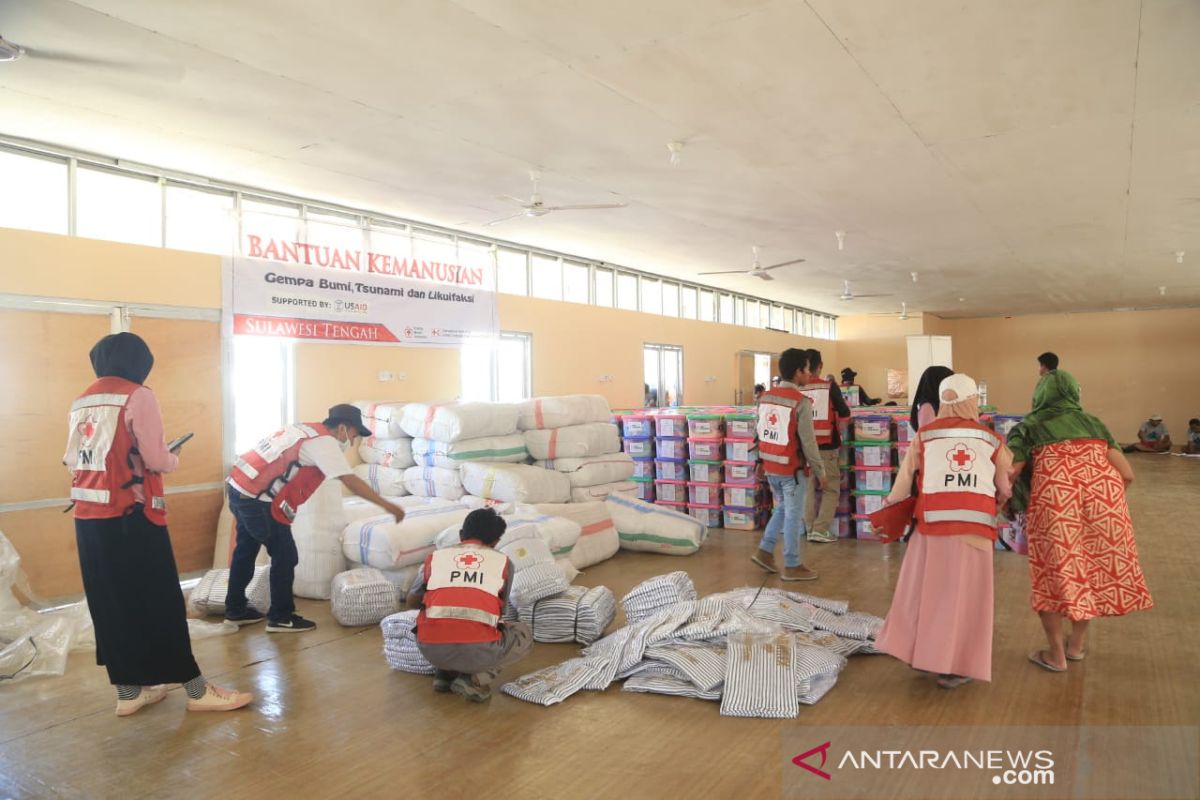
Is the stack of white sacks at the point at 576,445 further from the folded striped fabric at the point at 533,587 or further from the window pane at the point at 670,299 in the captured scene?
the window pane at the point at 670,299

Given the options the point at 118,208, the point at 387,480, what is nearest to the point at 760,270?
the point at 387,480

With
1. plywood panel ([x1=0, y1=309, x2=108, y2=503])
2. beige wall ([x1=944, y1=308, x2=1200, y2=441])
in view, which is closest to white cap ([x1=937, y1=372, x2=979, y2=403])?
plywood panel ([x1=0, y1=309, x2=108, y2=503])

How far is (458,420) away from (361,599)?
5.88 feet

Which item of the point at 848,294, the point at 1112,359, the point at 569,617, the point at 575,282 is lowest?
the point at 569,617

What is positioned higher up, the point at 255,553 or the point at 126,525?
the point at 126,525

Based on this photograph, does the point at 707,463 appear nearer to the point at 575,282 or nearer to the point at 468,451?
the point at 468,451

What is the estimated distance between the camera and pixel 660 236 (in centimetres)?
868

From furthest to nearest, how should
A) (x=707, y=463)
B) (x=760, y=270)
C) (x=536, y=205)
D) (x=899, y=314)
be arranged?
(x=899, y=314) < (x=760, y=270) < (x=707, y=463) < (x=536, y=205)

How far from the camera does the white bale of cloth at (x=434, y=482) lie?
19.1 feet

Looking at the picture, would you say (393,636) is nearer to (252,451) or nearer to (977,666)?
(252,451)

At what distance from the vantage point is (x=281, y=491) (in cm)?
409

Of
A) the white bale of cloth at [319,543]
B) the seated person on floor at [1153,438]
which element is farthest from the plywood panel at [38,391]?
the seated person on floor at [1153,438]

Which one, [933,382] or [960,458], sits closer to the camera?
[960,458]

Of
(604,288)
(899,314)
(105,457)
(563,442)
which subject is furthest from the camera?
(899,314)
